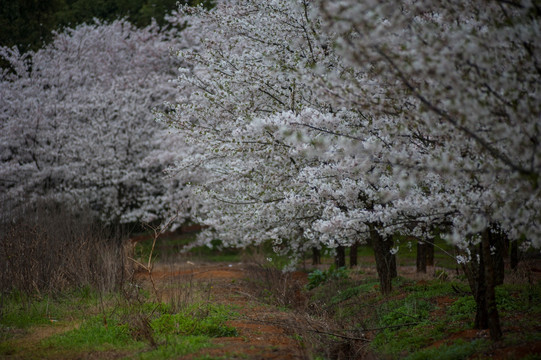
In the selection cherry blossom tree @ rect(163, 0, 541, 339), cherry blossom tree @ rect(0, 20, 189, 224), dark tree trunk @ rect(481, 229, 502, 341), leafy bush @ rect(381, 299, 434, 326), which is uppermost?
cherry blossom tree @ rect(0, 20, 189, 224)

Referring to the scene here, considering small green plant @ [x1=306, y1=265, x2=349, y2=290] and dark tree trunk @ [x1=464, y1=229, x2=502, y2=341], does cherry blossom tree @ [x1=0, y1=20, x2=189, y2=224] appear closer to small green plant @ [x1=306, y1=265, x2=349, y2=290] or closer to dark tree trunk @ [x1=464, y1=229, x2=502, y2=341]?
small green plant @ [x1=306, y1=265, x2=349, y2=290]

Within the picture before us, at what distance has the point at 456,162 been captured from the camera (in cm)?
432

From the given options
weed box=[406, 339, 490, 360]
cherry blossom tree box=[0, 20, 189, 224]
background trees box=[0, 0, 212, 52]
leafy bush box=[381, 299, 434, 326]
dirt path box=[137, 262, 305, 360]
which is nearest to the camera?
weed box=[406, 339, 490, 360]

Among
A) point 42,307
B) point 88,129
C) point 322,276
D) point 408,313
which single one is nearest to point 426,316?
point 408,313

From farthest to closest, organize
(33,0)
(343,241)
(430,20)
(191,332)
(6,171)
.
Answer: (33,0) < (6,171) < (343,241) < (191,332) < (430,20)

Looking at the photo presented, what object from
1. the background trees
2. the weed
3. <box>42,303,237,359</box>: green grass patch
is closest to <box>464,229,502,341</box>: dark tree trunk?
the weed

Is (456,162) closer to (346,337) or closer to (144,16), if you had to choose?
(346,337)

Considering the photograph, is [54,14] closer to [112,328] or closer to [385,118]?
[112,328]

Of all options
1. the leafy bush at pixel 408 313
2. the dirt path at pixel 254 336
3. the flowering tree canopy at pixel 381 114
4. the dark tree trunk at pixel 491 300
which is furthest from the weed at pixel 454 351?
the leafy bush at pixel 408 313

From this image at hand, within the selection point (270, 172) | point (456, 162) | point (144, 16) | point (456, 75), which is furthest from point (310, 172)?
point (144, 16)

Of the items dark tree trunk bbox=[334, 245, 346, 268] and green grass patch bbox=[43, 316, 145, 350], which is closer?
green grass patch bbox=[43, 316, 145, 350]

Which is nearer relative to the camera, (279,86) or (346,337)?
(346,337)

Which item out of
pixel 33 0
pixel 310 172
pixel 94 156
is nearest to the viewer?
pixel 310 172

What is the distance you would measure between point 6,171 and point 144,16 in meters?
13.3
